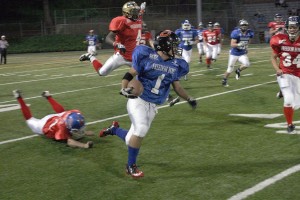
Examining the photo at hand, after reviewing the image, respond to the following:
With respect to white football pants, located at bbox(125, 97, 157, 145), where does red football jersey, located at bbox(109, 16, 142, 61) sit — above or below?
above

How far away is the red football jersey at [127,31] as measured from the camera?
877 cm

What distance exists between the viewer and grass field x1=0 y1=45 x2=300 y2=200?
467cm

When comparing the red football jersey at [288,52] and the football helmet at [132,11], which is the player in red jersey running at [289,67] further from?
the football helmet at [132,11]

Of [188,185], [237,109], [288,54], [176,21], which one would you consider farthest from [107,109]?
[176,21]

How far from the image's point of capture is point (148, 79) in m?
5.17

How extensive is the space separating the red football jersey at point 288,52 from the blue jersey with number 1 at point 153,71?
2.60 m

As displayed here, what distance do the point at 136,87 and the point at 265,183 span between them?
1800mm

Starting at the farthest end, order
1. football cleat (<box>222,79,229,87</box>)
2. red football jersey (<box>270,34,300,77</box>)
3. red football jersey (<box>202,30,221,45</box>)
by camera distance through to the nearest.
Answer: red football jersey (<box>202,30,221,45</box>) < football cleat (<box>222,79,229,87</box>) < red football jersey (<box>270,34,300,77</box>)

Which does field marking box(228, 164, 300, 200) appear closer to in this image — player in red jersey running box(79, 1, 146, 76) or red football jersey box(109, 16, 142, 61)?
player in red jersey running box(79, 1, 146, 76)

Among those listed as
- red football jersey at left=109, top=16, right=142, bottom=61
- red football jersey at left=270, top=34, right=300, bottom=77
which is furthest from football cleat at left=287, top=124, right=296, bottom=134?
red football jersey at left=109, top=16, right=142, bottom=61

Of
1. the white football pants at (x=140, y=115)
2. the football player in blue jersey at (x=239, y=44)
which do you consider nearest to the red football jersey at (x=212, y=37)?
the football player in blue jersey at (x=239, y=44)

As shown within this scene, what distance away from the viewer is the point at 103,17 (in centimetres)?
4356

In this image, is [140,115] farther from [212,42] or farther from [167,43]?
[212,42]

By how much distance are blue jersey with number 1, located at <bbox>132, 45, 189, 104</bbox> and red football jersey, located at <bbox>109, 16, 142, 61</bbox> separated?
3663 mm
